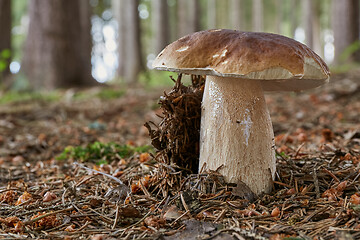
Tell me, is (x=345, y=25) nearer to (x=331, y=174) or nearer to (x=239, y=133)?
(x=331, y=174)

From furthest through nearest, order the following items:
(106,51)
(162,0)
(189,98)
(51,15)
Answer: (106,51) → (162,0) → (51,15) → (189,98)

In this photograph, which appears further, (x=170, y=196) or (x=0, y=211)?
(x=170, y=196)

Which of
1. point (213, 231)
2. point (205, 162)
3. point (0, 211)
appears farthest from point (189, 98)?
point (0, 211)

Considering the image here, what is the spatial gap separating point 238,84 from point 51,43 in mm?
7580

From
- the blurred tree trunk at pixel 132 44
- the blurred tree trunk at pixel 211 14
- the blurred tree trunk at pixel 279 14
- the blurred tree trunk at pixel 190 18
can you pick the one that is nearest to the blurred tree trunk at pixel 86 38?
the blurred tree trunk at pixel 132 44

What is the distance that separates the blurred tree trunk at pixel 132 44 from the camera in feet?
40.7

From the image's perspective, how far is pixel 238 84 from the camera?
2.40 meters

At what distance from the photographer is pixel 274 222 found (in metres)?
2.06

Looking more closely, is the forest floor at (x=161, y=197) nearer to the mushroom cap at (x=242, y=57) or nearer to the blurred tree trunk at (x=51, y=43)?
the mushroom cap at (x=242, y=57)

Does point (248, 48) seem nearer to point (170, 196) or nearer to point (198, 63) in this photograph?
point (198, 63)

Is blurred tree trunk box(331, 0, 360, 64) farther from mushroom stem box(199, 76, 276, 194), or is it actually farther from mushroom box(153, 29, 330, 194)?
mushroom stem box(199, 76, 276, 194)

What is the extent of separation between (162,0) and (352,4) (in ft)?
26.9

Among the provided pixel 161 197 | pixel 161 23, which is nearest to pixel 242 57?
pixel 161 197

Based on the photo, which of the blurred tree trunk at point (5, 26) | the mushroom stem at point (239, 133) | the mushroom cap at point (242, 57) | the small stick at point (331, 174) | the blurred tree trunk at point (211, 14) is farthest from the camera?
the blurred tree trunk at point (211, 14)
